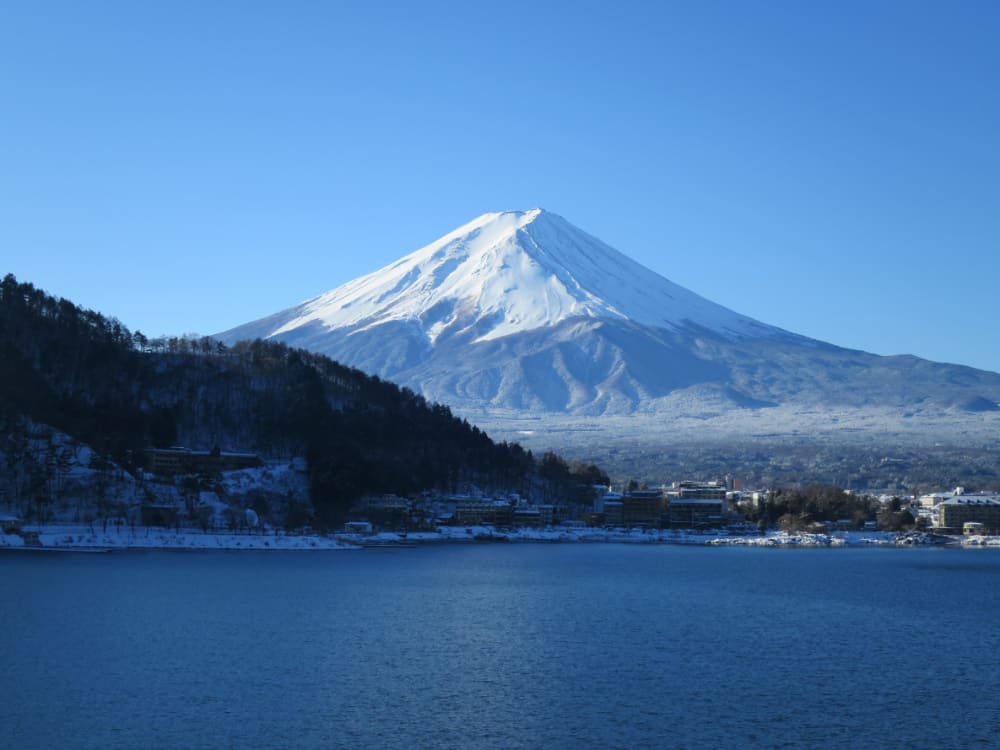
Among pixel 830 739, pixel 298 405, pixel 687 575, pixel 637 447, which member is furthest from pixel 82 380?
pixel 637 447

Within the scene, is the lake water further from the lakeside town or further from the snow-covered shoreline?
the lakeside town

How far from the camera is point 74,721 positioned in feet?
72.0

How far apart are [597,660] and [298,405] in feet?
177

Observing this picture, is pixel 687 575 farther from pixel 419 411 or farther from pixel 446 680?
pixel 419 411

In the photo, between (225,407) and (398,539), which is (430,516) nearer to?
(398,539)

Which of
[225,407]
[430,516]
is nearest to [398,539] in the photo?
[430,516]

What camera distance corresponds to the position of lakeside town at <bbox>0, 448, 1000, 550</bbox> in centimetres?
5922

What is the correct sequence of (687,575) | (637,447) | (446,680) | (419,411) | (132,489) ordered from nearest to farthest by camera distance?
1. (446,680)
2. (687,575)
3. (132,489)
4. (419,411)
5. (637,447)

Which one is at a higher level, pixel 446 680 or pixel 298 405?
pixel 298 405

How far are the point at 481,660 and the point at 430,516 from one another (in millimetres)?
51067

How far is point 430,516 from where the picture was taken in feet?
261

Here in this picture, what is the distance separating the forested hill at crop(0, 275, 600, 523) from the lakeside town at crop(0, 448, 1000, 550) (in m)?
1.90

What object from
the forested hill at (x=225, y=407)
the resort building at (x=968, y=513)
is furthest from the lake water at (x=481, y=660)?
the resort building at (x=968, y=513)

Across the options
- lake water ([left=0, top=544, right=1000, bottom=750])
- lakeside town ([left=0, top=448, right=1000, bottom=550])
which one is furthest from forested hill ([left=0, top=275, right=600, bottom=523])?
lake water ([left=0, top=544, right=1000, bottom=750])
